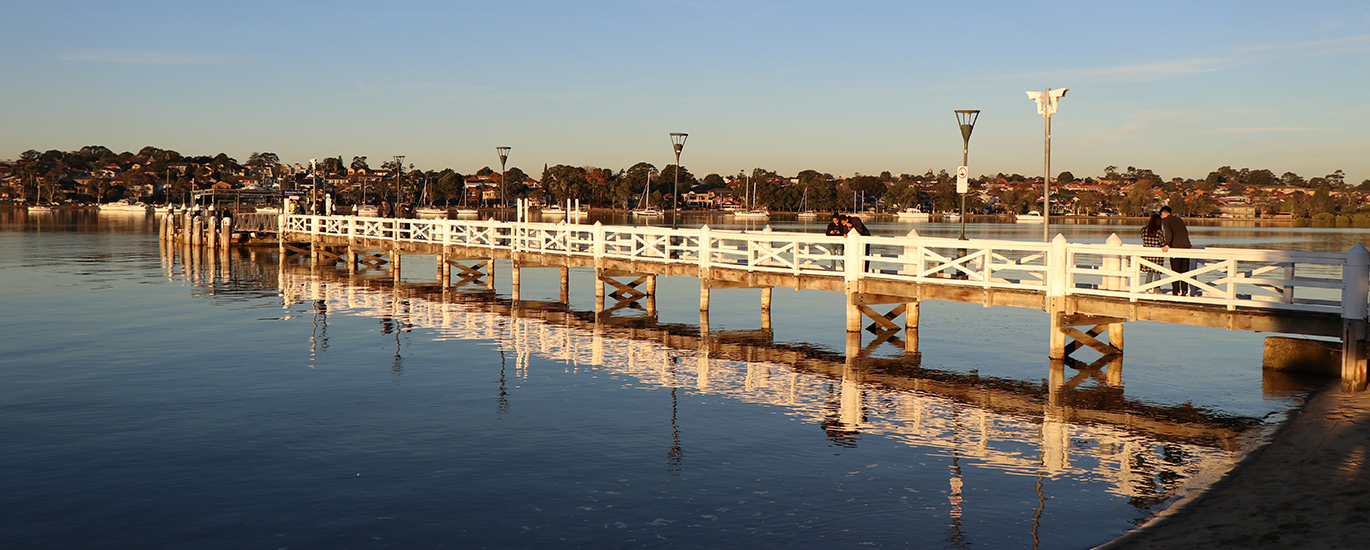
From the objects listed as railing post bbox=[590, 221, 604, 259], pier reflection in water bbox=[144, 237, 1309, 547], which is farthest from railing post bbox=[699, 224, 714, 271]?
railing post bbox=[590, 221, 604, 259]

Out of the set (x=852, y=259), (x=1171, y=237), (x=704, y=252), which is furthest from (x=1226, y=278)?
(x=704, y=252)

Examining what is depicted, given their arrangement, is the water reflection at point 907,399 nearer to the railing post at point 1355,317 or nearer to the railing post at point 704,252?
the railing post at point 704,252

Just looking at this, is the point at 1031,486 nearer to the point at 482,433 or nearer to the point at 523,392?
the point at 482,433

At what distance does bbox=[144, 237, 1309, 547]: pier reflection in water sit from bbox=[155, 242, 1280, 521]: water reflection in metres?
0.03

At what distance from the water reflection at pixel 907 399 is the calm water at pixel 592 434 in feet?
0.23

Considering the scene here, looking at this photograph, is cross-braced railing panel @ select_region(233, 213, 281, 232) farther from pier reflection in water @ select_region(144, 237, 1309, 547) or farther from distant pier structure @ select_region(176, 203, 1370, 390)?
pier reflection in water @ select_region(144, 237, 1309, 547)

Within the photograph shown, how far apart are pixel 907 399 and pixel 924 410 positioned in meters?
0.87

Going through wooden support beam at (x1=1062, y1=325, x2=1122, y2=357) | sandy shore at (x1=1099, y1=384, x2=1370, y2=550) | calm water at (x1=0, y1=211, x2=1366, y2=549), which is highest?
wooden support beam at (x1=1062, y1=325, x2=1122, y2=357)

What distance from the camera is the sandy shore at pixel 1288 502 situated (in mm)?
8102

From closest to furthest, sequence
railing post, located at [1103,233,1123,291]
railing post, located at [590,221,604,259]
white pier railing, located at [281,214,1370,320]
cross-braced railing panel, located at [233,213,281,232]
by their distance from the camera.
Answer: white pier railing, located at [281,214,1370,320], railing post, located at [1103,233,1123,291], railing post, located at [590,221,604,259], cross-braced railing panel, located at [233,213,281,232]

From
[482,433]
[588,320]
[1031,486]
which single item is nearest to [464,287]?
[588,320]

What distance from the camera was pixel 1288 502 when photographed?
9.09m

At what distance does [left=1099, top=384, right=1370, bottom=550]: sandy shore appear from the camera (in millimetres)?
8102

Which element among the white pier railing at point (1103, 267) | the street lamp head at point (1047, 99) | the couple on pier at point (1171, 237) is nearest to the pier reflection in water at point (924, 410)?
the white pier railing at point (1103, 267)
